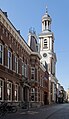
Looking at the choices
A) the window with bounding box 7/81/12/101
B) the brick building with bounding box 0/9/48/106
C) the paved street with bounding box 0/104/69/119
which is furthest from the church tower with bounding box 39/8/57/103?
the paved street with bounding box 0/104/69/119

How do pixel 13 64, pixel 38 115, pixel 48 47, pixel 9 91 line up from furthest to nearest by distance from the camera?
pixel 48 47 → pixel 13 64 → pixel 9 91 → pixel 38 115

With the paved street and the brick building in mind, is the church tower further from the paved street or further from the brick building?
the paved street

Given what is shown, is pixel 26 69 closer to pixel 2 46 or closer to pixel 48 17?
pixel 2 46

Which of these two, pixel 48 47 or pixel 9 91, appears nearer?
pixel 9 91

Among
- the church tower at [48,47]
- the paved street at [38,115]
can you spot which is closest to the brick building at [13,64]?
the paved street at [38,115]

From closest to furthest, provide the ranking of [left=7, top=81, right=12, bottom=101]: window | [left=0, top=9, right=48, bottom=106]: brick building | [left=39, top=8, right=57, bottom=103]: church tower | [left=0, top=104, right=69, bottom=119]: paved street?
[left=0, top=104, right=69, bottom=119]: paved street → [left=0, top=9, right=48, bottom=106]: brick building → [left=7, top=81, right=12, bottom=101]: window → [left=39, top=8, right=57, bottom=103]: church tower

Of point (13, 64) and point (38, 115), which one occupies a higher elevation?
point (13, 64)

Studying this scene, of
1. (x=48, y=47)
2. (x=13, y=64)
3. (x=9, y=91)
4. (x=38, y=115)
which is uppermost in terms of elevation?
(x=48, y=47)

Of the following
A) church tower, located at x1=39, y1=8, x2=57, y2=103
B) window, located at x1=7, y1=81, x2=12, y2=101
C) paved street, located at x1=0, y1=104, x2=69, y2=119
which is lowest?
paved street, located at x1=0, y1=104, x2=69, y2=119

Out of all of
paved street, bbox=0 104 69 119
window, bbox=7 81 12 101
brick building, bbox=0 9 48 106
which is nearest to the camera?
paved street, bbox=0 104 69 119

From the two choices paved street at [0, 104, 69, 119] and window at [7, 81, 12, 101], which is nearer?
paved street at [0, 104, 69, 119]

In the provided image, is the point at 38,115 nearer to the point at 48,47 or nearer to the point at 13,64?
the point at 13,64

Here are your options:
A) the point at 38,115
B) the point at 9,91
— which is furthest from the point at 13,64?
the point at 38,115

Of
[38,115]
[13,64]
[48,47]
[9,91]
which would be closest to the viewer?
[38,115]
